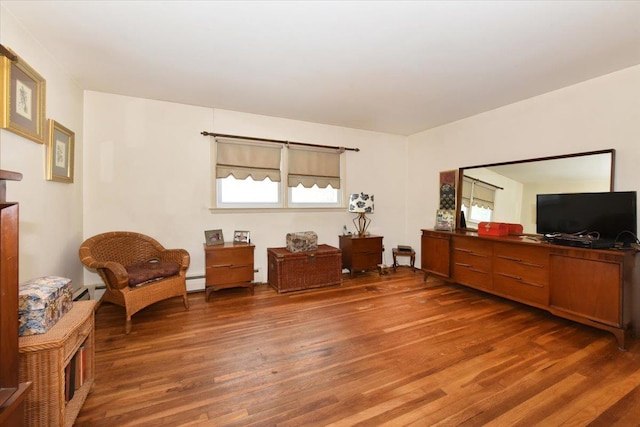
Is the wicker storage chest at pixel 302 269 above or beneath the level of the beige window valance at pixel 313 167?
beneath

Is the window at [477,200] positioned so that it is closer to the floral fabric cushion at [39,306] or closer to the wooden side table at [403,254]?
the wooden side table at [403,254]

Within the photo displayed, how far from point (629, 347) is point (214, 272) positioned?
3.90 m

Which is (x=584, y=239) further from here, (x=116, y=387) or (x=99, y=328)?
(x=99, y=328)

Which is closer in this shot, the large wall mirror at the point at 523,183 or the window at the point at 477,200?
the large wall mirror at the point at 523,183

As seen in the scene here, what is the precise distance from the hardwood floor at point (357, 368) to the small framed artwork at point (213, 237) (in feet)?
2.52

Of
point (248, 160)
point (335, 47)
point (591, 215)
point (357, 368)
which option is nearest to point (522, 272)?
point (591, 215)

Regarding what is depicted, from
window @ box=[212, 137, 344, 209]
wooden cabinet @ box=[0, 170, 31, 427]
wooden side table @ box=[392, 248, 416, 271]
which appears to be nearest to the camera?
wooden cabinet @ box=[0, 170, 31, 427]

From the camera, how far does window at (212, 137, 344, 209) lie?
3.71 meters

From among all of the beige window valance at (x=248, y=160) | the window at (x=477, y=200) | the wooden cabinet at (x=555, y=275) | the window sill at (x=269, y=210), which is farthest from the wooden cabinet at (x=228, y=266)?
the window at (x=477, y=200)

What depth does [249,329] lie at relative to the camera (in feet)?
8.21

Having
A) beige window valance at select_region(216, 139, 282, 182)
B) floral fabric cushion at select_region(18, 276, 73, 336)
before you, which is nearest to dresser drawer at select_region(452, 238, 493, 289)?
beige window valance at select_region(216, 139, 282, 182)

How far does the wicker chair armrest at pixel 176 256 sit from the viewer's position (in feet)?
9.57

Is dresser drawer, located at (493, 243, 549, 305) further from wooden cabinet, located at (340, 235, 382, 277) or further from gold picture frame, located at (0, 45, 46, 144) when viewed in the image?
gold picture frame, located at (0, 45, 46, 144)

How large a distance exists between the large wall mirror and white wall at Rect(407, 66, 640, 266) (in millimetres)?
88
